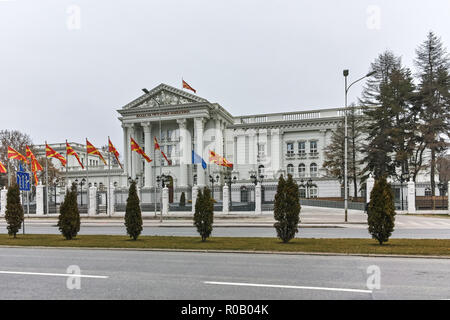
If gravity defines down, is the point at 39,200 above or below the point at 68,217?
below

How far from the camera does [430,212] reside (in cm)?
3162

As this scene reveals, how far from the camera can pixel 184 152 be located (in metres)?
62.0

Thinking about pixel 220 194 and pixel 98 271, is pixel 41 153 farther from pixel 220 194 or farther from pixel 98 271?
pixel 98 271

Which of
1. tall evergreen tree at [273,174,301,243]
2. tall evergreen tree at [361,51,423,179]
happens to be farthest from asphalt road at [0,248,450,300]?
tall evergreen tree at [361,51,423,179]

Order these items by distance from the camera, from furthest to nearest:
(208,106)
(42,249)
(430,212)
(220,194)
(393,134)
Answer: (208,106)
(220,194)
(393,134)
(430,212)
(42,249)

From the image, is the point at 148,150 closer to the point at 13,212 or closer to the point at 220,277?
the point at 13,212

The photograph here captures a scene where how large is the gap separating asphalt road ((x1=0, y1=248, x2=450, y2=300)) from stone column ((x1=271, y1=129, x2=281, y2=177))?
4647cm

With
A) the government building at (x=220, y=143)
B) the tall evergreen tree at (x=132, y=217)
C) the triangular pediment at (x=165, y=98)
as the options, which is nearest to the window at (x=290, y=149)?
the government building at (x=220, y=143)

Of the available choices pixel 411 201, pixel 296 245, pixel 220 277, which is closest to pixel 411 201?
pixel 411 201

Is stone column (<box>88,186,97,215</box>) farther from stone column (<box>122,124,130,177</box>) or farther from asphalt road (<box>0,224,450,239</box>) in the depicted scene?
stone column (<box>122,124,130,177</box>)

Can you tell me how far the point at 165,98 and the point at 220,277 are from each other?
56337 mm

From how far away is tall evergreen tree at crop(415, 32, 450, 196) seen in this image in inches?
1412
